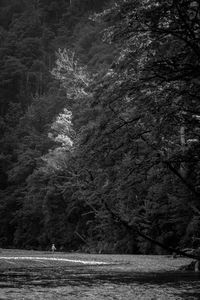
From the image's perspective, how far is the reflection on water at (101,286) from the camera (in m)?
12.6

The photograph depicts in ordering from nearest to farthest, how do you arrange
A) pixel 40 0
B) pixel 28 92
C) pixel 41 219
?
1. pixel 41 219
2. pixel 28 92
3. pixel 40 0

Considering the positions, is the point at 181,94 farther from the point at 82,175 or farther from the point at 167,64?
the point at 82,175

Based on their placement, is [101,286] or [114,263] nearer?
[101,286]

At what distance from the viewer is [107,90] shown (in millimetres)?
5441

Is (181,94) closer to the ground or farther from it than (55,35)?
closer to the ground

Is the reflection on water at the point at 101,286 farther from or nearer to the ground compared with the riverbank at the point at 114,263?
nearer to the ground

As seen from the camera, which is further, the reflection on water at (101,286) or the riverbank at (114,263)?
the riverbank at (114,263)

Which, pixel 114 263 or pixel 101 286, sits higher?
pixel 114 263

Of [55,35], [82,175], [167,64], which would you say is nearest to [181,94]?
[167,64]

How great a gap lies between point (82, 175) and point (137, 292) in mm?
8111

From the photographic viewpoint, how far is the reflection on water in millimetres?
12625

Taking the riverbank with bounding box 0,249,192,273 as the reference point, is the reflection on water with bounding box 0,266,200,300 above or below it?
below

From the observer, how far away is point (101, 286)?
15.1m

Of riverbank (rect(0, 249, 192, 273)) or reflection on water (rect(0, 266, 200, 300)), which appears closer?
reflection on water (rect(0, 266, 200, 300))
